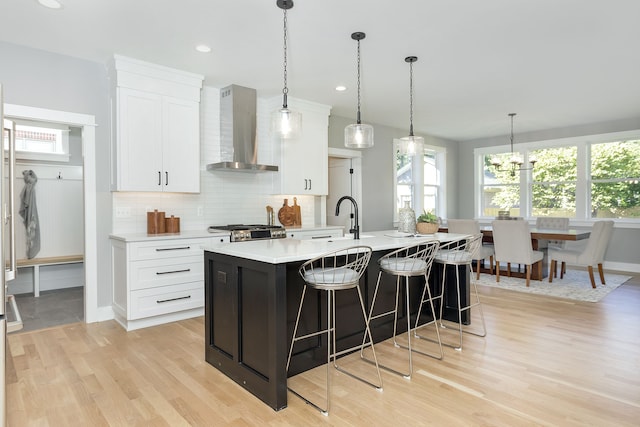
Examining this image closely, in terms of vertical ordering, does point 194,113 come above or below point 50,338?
above

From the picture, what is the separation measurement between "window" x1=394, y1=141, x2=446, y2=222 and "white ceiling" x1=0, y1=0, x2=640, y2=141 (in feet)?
7.91

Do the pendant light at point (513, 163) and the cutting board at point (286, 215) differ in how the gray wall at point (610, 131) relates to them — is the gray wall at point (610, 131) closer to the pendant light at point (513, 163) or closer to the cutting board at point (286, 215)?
the pendant light at point (513, 163)

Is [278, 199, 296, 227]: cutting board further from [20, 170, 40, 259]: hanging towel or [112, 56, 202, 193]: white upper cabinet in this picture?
[20, 170, 40, 259]: hanging towel

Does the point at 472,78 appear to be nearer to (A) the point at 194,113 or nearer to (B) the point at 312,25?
(B) the point at 312,25

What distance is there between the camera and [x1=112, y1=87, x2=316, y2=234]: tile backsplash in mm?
4133

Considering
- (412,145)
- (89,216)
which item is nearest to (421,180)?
(412,145)

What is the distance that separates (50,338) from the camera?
11.0ft

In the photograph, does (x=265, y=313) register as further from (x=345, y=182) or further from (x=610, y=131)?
(x=610, y=131)

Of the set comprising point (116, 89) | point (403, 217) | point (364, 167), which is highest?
point (116, 89)

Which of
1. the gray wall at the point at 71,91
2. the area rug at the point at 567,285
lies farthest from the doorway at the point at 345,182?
the gray wall at the point at 71,91

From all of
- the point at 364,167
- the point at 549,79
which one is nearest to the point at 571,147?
the point at 549,79

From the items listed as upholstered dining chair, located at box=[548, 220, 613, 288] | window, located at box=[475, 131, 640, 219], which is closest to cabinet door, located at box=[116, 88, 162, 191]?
upholstered dining chair, located at box=[548, 220, 613, 288]

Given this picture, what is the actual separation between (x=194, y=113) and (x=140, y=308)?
2.13 meters

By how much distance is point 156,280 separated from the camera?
12.1 ft
